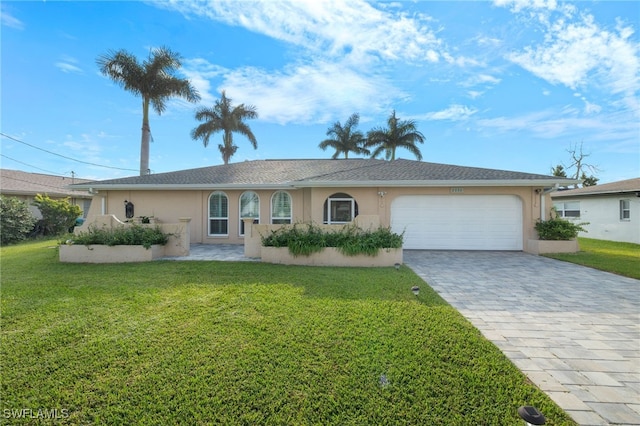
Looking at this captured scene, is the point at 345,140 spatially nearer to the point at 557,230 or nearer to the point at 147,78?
the point at 147,78

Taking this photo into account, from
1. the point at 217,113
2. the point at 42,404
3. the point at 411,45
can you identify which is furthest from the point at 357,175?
the point at 217,113

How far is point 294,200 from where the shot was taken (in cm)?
1282

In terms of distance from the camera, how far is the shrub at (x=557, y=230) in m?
10.3

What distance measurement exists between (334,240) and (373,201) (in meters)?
3.64

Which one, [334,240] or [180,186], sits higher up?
[180,186]

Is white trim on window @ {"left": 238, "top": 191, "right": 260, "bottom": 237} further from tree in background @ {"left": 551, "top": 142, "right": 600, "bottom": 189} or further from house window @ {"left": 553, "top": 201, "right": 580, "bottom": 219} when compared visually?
tree in background @ {"left": 551, "top": 142, "right": 600, "bottom": 189}

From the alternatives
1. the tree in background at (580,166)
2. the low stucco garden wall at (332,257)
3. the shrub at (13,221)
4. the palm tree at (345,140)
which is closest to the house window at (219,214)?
the low stucco garden wall at (332,257)

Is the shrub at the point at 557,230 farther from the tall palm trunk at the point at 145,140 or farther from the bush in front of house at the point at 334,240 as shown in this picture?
the tall palm trunk at the point at 145,140

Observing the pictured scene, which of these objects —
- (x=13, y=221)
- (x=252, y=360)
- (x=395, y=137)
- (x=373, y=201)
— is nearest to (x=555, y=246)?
(x=373, y=201)

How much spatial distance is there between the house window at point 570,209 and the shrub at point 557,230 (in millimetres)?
10391

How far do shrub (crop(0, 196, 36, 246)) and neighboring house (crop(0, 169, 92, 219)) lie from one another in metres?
2.40

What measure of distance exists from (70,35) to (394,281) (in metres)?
16.9

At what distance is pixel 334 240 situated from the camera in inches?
337

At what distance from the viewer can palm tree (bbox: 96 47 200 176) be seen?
57.4 ft
